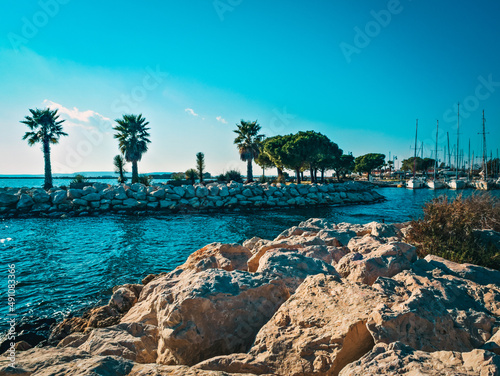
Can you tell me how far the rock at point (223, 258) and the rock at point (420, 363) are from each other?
3606 mm

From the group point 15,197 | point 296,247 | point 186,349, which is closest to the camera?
point 186,349

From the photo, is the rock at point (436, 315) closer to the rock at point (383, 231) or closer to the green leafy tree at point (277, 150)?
the rock at point (383, 231)

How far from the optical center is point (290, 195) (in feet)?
102

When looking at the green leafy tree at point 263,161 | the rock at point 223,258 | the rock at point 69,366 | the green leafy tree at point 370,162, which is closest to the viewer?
the rock at point 69,366

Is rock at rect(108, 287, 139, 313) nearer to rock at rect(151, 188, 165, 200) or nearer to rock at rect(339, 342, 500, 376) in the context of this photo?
rock at rect(339, 342, 500, 376)

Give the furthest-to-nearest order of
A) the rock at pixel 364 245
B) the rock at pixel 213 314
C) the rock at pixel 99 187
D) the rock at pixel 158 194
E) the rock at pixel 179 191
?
the rock at pixel 179 191 → the rock at pixel 99 187 → the rock at pixel 158 194 → the rock at pixel 364 245 → the rock at pixel 213 314

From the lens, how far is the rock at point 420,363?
6.02ft

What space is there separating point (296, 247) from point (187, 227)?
1213 cm

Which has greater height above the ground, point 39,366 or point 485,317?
point 485,317

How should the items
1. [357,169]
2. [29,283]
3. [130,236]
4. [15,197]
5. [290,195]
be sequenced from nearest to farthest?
[29,283] → [130,236] → [15,197] → [290,195] → [357,169]

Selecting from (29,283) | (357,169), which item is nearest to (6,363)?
(29,283)

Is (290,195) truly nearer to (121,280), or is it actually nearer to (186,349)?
(121,280)

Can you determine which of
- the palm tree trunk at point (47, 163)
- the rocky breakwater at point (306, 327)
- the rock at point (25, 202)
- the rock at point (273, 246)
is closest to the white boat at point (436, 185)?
the rock at point (273, 246)

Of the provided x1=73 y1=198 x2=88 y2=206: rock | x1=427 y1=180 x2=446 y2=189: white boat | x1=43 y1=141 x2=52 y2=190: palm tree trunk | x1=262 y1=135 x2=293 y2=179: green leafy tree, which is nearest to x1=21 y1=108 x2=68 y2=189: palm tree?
x1=43 y1=141 x2=52 y2=190: palm tree trunk
